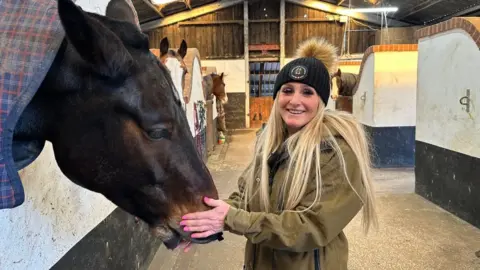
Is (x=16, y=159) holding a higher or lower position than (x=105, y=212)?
higher

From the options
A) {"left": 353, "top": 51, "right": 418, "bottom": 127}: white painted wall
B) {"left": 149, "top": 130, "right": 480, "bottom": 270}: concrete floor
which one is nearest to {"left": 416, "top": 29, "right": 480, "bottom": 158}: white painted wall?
{"left": 149, "top": 130, "right": 480, "bottom": 270}: concrete floor

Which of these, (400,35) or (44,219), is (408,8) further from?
(44,219)

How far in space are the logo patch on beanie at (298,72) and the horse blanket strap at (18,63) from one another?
30.7 inches

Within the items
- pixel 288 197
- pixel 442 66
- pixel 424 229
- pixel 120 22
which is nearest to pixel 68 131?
pixel 120 22

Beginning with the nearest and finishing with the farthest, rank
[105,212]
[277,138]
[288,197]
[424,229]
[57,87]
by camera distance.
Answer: [57,87] → [288,197] → [277,138] → [105,212] → [424,229]

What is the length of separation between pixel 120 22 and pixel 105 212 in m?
1.47

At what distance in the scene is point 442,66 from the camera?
3893 mm

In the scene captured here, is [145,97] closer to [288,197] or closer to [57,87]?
[57,87]

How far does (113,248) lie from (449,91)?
11.5ft

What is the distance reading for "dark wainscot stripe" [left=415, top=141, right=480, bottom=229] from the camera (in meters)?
3.36

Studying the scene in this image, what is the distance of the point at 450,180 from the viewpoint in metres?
3.76

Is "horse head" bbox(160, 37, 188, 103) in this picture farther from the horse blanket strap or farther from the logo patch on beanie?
the horse blanket strap

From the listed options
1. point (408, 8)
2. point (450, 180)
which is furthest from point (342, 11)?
point (450, 180)

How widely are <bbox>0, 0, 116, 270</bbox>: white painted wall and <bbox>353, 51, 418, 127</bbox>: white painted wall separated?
4838 mm
